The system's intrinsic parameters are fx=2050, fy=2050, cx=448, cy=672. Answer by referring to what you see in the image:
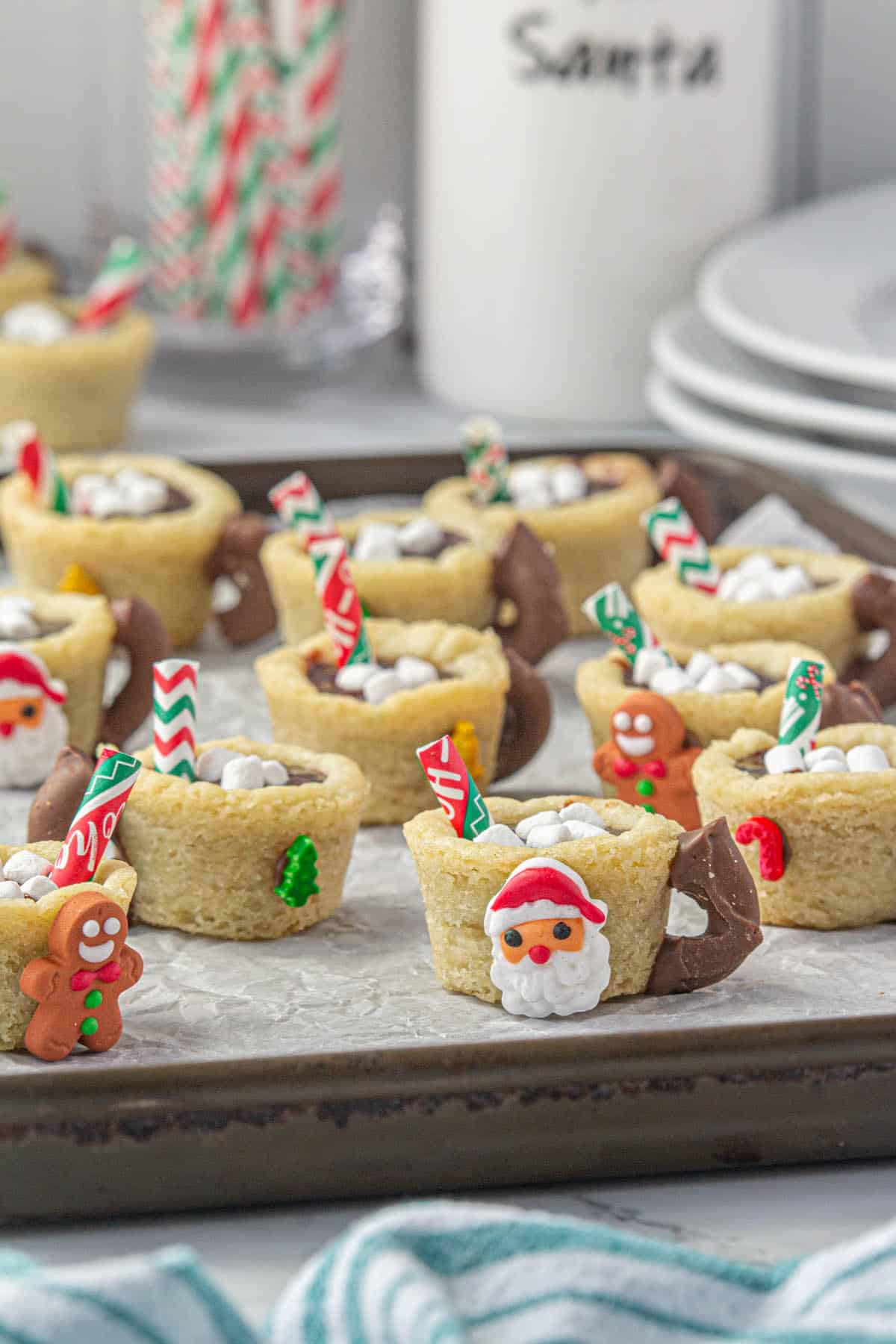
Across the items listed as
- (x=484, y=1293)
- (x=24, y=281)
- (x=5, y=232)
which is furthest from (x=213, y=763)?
(x=5, y=232)

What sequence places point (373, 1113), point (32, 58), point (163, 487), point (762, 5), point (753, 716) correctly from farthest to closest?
point (32, 58) → point (762, 5) → point (163, 487) → point (753, 716) → point (373, 1113)

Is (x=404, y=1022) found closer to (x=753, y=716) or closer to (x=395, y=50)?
(x=753, y=716)

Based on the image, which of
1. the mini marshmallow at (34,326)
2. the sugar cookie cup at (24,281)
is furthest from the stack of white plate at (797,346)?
the sugar cookie cup at (24,281)

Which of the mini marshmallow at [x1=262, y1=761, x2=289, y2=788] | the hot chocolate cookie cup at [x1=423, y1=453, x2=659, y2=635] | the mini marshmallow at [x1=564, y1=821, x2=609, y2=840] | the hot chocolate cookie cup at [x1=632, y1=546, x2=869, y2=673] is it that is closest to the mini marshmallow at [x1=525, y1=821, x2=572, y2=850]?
the mini marshmallow at [x1=564, y1=821, x2=609, y2=840]

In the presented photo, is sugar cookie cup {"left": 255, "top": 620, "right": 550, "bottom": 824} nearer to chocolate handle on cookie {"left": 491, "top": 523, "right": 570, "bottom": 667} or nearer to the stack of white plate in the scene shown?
chocolate handle on cookie {"left": 491, "top": 523, "right": 570, "bottom": 667}

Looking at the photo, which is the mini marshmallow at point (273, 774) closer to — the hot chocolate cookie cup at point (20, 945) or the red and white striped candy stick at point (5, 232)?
the hot chocolate cookie cup at point (20, 945)

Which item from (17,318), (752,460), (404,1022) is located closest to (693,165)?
(752,460)
